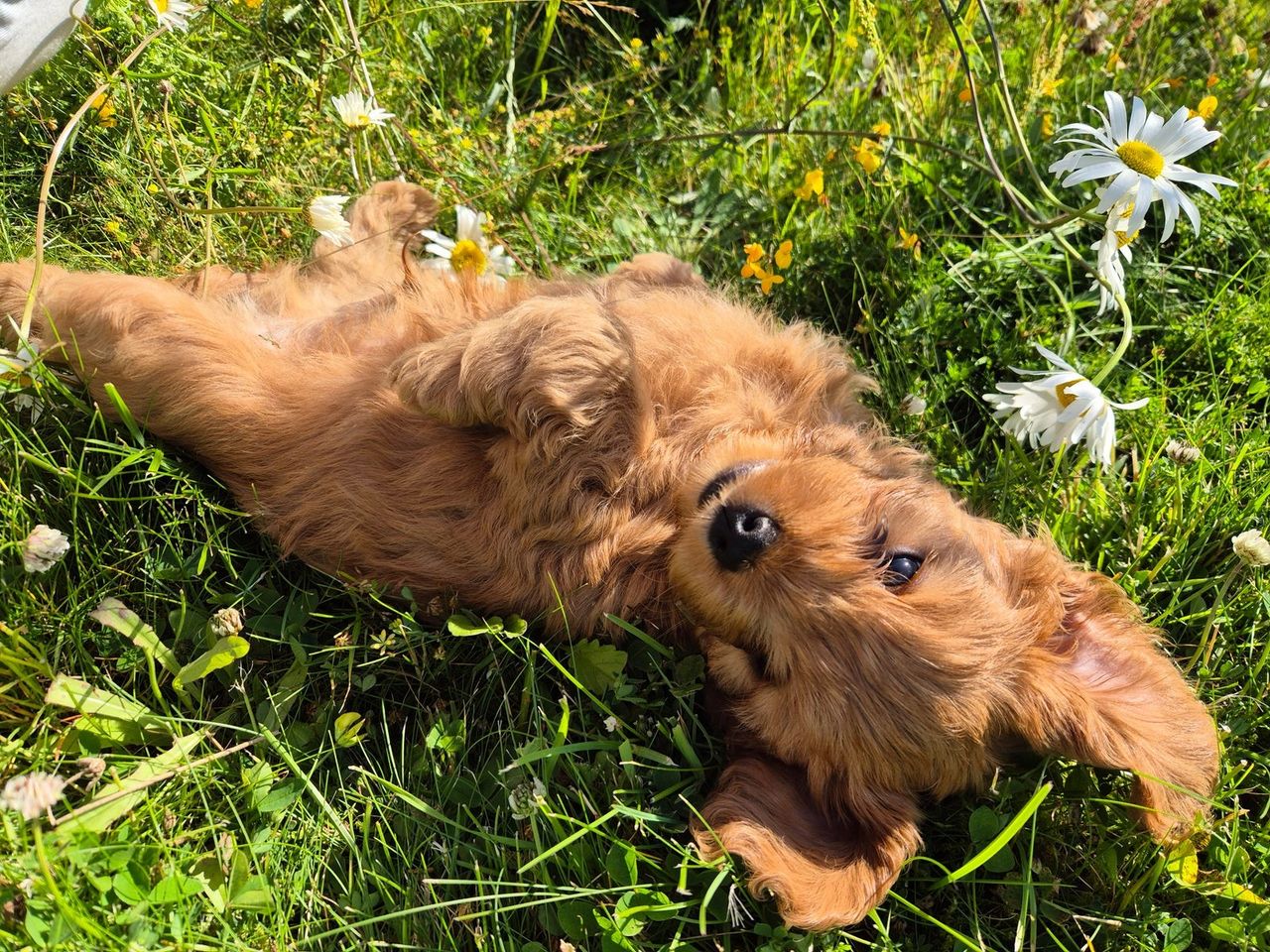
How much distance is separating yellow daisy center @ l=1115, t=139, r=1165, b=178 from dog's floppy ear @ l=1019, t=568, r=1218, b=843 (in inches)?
50.5

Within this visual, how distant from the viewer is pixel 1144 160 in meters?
2.70

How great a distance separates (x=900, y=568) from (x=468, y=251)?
6.16ft

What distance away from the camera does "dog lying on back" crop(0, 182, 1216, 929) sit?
228cm

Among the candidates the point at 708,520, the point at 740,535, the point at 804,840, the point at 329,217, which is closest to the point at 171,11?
the point at 329,217

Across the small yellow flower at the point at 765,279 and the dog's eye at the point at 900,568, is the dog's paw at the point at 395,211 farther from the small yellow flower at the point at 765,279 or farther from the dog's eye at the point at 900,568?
the dog's eye at the point at 900,568

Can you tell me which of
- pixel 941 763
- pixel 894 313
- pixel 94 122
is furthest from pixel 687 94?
pixel 941 763

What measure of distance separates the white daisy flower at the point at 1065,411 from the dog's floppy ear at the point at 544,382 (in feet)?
3.85

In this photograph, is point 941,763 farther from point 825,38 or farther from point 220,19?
point 220,19

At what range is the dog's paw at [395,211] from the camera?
11.4ft

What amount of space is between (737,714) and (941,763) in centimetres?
55

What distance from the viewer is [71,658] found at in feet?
8.97

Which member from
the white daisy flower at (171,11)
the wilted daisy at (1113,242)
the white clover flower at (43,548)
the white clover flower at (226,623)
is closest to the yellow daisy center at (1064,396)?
the wilted daisy at (1113,242)

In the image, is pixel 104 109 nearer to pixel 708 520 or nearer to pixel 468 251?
pixel 468 251

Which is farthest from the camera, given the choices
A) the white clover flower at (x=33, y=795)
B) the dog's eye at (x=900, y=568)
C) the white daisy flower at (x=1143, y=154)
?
the white daisy flower at (x=1143, y=154)
